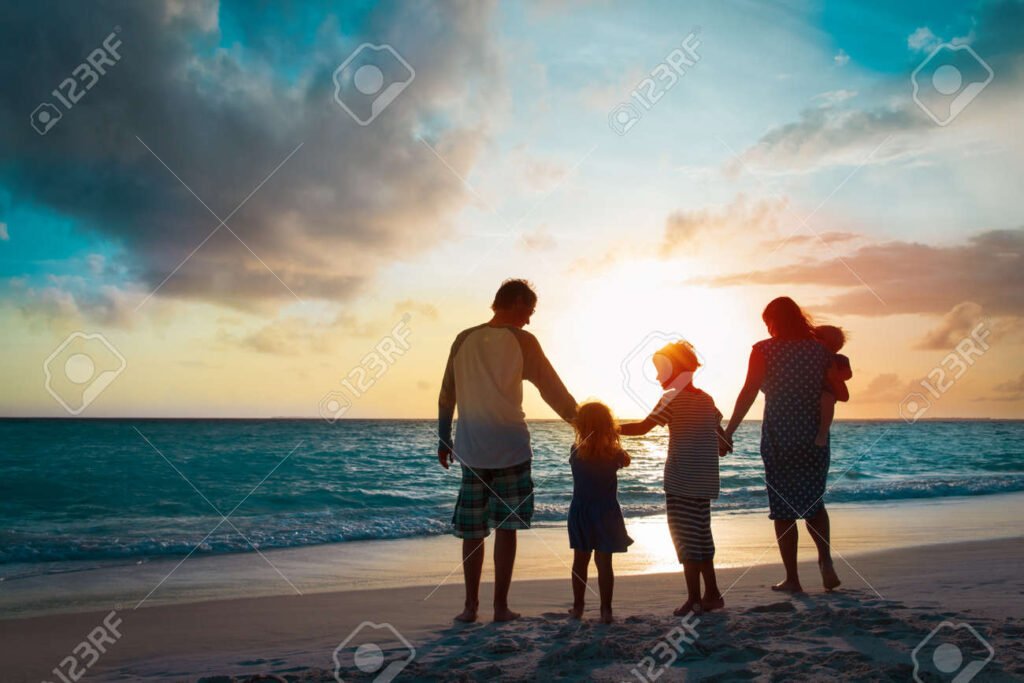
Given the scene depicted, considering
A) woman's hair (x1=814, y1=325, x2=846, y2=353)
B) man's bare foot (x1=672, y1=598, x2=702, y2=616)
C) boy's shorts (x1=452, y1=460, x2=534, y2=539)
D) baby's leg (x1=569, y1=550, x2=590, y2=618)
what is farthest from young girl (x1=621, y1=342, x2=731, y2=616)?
woman's hair (x1=814, y1=325, x2=846, y2=353)

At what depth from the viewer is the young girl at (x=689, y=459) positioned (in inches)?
169

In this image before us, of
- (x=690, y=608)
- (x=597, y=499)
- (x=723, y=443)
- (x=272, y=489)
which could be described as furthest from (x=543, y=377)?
(x=272, y=489)

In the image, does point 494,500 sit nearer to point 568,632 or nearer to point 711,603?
point 568,632

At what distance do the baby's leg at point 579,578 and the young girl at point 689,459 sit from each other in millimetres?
545

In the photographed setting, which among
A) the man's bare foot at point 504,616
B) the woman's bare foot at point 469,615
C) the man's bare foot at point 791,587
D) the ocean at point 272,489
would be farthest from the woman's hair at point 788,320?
the ocean at point 272,489

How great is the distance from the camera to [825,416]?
461 cm

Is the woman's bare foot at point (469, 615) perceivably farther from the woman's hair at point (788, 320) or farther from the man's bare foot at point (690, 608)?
the woman's hair at point (788, 320)

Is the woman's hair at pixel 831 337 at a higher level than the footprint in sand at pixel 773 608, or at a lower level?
higher

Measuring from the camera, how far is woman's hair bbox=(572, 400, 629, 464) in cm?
419

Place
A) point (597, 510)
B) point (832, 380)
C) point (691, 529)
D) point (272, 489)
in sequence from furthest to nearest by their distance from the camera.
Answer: point (272, 489)
point (832, 380)
point (691, 529)
point (597, 510)

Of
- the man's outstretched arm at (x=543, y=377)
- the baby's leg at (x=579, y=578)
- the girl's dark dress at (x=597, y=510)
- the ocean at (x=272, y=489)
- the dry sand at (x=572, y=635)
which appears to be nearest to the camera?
the dry sand at (x=572, y=635)

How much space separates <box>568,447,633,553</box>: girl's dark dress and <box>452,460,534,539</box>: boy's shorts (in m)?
0.27

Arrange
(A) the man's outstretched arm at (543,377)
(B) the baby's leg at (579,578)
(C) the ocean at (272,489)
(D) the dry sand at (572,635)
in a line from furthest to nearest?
(C) the ocean at (272,489), (A) the man's outstretched arm at (543,377), (B) the baby's leg at (579,578), (D) the dry sand at (572,635)

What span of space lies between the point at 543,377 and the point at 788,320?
165cm
